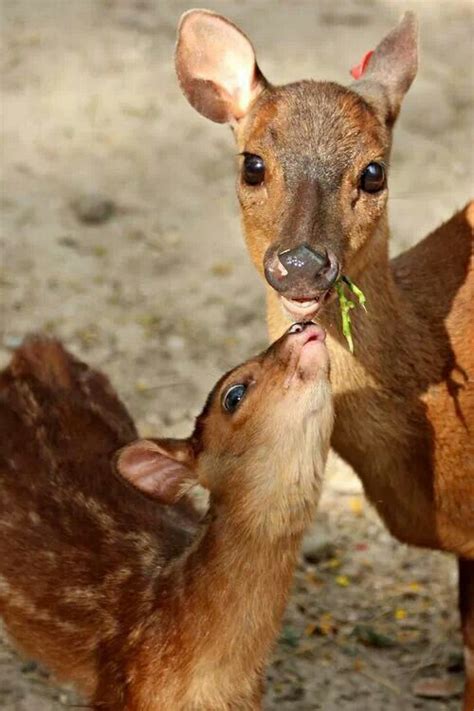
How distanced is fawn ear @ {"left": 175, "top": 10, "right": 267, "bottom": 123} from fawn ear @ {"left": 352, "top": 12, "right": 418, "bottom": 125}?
1.05 ft

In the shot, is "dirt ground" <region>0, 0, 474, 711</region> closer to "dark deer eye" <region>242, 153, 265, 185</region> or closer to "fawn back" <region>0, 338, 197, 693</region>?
"fawn back" <region>0, 338, 197, 693</region>

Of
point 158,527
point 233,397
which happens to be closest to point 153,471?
point 233,397

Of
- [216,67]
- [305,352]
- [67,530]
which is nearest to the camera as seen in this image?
[305,352]

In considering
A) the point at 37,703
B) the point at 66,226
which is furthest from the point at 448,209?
the point at 37,703

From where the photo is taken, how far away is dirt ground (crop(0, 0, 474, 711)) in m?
4.88

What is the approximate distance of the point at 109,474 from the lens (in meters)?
4.50

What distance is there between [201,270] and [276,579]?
9.83 ft

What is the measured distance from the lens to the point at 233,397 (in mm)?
3637

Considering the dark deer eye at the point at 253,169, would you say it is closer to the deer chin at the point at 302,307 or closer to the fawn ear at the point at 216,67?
the fawn ear at the point at 216,67

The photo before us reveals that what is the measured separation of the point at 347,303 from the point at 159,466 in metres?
0.68

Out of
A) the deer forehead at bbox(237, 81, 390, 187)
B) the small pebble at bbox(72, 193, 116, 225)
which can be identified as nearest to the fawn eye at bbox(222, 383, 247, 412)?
the deer forehead at bbox(237, 81, 390, 187)

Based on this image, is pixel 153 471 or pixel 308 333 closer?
pixel 308 333

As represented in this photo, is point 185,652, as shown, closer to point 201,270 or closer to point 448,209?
point 201,270

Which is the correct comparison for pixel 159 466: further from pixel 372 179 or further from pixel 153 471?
pixel 372 179
